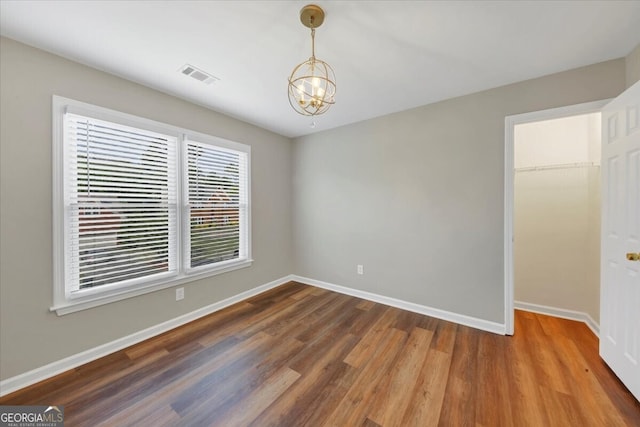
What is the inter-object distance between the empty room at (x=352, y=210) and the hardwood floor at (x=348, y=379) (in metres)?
0.02

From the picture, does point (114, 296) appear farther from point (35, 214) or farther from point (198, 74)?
point (198, 74)

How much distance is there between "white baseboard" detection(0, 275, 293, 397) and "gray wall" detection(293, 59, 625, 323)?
5.63ft

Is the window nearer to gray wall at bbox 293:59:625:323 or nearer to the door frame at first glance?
gray wall at bbox 293:59:625:323

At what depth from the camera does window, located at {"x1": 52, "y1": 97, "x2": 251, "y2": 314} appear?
6.15ft

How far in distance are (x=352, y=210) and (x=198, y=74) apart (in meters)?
2.41

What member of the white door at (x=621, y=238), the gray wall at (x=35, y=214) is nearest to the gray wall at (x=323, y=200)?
the gray wall at (x=35, y=214)

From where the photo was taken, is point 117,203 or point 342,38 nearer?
point 342,38

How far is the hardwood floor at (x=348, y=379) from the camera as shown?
1.45m

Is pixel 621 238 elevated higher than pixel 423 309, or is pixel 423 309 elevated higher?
pixel 621 238

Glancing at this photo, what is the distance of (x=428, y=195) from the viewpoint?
278cm

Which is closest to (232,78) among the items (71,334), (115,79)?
(115,79)

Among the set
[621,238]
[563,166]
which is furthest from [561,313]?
[563,166]

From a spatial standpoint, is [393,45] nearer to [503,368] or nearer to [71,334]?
[503,368]

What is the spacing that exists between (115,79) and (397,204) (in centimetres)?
327
